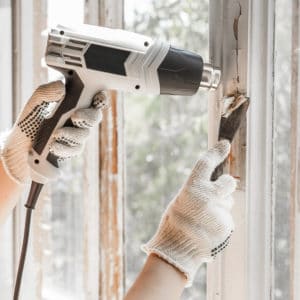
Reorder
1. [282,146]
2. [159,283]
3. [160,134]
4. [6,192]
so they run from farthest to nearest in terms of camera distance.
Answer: [160,134] < [6,192] < [282,146] < [159,283]

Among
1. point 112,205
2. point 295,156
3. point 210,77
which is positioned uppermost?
point 210,77

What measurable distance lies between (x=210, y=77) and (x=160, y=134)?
0.41 metres

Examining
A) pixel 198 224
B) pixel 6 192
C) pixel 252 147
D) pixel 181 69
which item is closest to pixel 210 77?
pixel 181 69

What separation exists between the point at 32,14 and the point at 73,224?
59 cm

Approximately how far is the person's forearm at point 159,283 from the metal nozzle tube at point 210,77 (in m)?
0.32

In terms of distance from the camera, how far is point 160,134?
150 cm

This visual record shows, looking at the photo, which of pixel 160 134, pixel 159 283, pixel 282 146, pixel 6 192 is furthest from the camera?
pixel 160 134

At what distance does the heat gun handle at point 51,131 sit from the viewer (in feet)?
3.84

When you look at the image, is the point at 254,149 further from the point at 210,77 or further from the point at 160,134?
the point at 160,134

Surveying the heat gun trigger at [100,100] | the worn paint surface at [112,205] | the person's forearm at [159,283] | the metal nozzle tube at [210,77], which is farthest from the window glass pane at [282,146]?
the worn paint surface at [112,205]

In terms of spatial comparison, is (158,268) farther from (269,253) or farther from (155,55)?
(155,55)

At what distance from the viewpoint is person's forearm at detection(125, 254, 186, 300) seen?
1.05 metres

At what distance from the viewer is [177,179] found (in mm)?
1476

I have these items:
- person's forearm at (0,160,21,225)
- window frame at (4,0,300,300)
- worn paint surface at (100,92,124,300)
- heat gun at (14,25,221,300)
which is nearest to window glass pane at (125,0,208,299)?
worn paint surface at (100,92,124,300)
